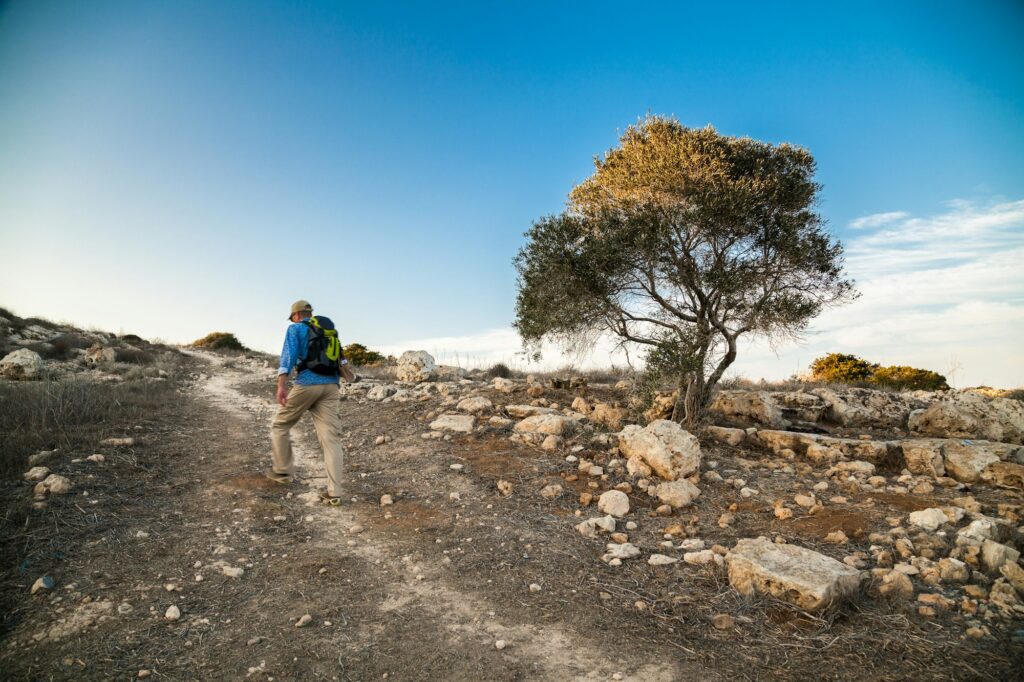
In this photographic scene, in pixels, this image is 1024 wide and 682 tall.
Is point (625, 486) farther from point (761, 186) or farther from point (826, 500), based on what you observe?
point (761, 186)

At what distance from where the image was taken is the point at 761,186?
38.7 feet

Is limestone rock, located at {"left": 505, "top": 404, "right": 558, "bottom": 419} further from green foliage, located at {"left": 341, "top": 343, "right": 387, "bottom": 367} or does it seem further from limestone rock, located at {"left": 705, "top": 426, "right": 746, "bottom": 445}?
green foliage, located at {"left": 341, "top": 343, "right": 387, "bottom": 367}

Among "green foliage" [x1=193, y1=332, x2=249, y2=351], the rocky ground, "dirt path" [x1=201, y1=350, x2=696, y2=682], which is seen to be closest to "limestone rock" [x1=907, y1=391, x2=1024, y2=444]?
the rocky ground

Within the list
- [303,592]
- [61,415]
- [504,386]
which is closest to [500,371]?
[504,386]

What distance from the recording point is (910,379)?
76.3 ft

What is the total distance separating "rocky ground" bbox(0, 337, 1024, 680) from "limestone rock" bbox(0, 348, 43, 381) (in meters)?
10.3

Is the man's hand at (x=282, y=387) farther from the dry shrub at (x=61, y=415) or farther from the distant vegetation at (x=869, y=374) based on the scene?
the distant vegetation at (x=869, y=374)

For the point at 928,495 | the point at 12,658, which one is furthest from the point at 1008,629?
the point at 12,658

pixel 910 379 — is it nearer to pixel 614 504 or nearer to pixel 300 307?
pixel 614 504

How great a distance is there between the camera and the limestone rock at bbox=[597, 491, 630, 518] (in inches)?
266

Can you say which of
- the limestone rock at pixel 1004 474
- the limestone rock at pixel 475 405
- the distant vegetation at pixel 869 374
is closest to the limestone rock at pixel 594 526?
the limestone rock at pixel 475 405

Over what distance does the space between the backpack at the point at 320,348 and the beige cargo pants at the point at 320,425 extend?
0.27m

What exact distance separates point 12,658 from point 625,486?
21.6 ft

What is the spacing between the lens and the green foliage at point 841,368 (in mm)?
23672
